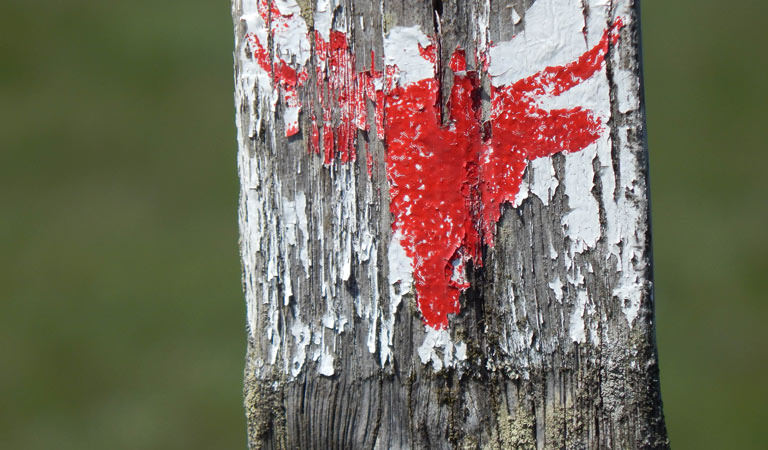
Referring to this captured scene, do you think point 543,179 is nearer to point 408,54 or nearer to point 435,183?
point 435,183

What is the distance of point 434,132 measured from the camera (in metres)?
1.01

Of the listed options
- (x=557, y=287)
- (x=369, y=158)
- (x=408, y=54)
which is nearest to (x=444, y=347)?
(x=557, y=287)

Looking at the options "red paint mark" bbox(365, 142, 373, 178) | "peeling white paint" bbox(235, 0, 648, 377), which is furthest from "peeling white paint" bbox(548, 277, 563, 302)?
"red paint mark" bbox(365, 142, 373, 178)

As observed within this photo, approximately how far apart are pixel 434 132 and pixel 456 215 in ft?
0.39

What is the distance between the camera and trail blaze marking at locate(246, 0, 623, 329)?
3.27 ft

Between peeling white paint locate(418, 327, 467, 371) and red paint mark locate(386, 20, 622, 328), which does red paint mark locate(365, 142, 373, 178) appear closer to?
red paint mark locate(386, 20, 622, 328)

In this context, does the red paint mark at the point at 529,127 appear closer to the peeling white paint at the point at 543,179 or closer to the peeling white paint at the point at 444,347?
the peeling white paint at the point at 543,179

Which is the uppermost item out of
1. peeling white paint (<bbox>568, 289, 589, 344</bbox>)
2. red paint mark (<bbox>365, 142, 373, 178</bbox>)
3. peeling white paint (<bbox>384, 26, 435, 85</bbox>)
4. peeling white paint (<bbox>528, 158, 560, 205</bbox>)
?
peeling white paint (<bbox>384, 26, 435, 85</bbox>)

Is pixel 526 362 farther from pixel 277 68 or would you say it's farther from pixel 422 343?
pixel 277 68

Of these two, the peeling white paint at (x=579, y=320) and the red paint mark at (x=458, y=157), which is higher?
the red paint mark at (x=458, y=157)

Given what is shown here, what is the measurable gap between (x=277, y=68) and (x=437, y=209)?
0.98ft

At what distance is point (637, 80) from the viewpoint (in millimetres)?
978

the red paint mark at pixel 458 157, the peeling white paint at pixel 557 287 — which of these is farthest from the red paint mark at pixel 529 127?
the peeling white paint at pixel 557 287

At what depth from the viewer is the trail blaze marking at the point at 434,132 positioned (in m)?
1.00
